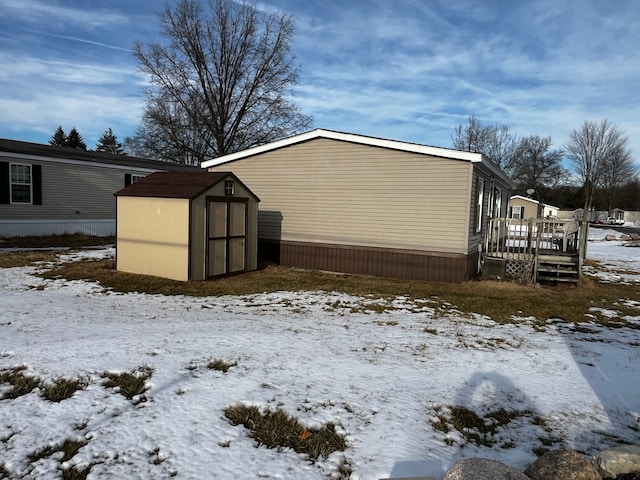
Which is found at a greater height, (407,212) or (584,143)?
(584,143)

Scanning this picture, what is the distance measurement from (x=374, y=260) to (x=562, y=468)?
828 centimetres

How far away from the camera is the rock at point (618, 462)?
2768 millimetres

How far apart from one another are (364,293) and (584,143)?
146 feet

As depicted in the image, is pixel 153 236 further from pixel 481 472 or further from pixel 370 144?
pixel 481 472

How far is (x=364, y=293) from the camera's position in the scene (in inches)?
344

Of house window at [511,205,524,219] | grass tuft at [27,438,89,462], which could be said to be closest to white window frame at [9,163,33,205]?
grass tuft at [27,438,89,462]

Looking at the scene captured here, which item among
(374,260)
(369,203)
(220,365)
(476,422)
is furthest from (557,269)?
(220,365)

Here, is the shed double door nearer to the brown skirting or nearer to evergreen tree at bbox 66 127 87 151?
the brown skirting

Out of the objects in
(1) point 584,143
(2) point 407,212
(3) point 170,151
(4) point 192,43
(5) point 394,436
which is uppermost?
(4) point 192,43

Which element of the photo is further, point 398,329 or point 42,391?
point 398,329

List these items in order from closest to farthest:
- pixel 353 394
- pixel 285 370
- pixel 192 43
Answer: pixel 353 394 → pixel 285 370 → pixel 192 43

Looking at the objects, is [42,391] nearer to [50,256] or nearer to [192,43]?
[50,256]

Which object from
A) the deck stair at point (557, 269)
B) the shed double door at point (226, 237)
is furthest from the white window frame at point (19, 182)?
the deck stair at point (557, 269)

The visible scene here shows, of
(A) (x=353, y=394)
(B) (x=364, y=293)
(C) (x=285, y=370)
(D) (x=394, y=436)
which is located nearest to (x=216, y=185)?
(B) (x=364, y=293)
